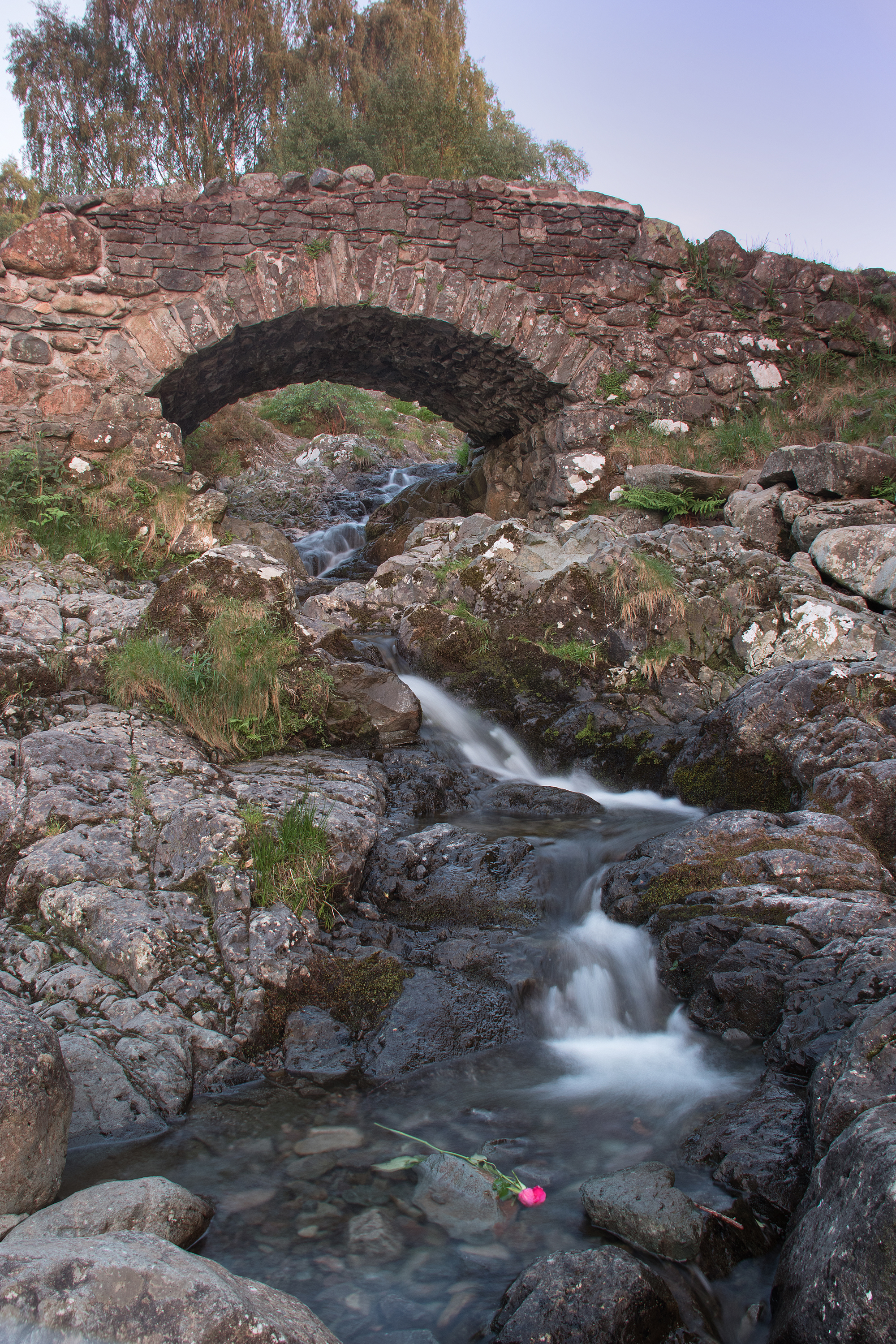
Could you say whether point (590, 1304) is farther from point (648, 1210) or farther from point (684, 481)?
point (684, 481)

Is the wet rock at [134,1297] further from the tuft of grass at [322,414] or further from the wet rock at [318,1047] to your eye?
the tuft of grass at [322,414]

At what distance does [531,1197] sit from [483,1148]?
0.26 m

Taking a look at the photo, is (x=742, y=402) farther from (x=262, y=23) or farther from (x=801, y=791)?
(x=262, y=23)

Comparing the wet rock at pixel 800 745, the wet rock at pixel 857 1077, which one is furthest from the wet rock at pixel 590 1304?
the wet rock at pixel 800 745

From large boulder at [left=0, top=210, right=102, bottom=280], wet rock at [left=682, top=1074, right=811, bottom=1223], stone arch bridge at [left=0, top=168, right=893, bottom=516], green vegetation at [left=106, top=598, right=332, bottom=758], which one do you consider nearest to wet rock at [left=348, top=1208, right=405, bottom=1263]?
wet rock at [left=682, top=1074, right=811, bottom=1223]

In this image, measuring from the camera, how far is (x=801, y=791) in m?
4.25

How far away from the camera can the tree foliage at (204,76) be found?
64.7 ft

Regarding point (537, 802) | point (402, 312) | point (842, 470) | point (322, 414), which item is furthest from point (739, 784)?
point (322, 414)

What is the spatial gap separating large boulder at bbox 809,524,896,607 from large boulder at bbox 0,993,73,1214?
21.1ft

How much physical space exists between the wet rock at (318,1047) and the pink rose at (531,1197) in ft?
2.71

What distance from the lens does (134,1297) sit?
1416 millimetres

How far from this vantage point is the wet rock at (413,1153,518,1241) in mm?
2180

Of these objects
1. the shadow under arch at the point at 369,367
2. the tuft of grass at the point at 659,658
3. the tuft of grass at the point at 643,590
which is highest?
the shadow under arch at the point at 369,367

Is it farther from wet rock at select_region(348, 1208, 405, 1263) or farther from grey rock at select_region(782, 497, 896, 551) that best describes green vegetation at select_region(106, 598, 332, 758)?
grey rock at select_region(782, 497, 896, 551)
